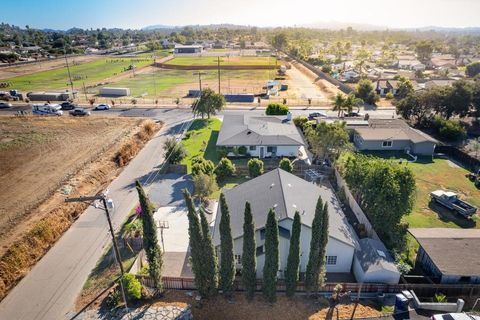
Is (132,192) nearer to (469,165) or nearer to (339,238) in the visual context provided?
(339,238)

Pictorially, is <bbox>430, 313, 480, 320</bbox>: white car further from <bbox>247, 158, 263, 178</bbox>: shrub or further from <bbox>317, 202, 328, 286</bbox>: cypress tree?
<bbox>247, 158, 263, 178</bbox>: shrub

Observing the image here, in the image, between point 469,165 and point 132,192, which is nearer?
point 132,192

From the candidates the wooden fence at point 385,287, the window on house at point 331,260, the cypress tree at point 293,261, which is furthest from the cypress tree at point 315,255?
the window on house at point 331,260

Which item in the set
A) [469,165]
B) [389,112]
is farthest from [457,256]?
[389,112]

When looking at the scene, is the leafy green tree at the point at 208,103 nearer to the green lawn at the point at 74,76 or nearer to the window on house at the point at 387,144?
the window on house at the point at 387,144

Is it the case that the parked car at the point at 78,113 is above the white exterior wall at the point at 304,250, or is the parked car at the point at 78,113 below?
above

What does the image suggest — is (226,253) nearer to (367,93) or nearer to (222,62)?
(367,93)
